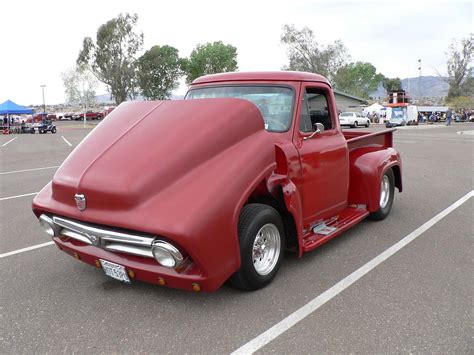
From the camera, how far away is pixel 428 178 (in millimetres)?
9094

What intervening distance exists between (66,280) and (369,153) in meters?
4.00

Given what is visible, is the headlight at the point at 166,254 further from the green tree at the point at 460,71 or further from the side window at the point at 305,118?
the green tree at the point at 460,71

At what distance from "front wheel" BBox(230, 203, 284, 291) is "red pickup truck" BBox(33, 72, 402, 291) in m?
0.01

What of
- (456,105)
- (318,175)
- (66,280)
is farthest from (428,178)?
(456,105)

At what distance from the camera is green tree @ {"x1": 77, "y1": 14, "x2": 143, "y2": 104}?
56.9m

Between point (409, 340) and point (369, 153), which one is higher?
point (369, 153)

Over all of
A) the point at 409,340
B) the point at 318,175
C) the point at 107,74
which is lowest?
the point at 409,340

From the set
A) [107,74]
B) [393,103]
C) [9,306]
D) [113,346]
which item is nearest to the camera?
[113,346]

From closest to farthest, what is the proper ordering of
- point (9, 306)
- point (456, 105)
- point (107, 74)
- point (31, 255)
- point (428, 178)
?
1. point (9, 306)
2. point (31, 255)
3. point (428, 178)
4. point (107, 74)
5. point (456, 105)

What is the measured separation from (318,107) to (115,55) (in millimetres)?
58410

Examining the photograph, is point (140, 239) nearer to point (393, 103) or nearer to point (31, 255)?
point (31, 255)

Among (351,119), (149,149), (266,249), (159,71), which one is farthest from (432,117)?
(149,149)

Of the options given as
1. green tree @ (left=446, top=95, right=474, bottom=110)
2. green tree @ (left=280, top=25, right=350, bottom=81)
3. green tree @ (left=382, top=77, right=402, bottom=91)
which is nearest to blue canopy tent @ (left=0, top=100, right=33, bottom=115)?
green tree @ (left=280, top=25, right=350, bottom=81)

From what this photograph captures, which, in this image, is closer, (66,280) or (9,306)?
(9,306)
